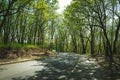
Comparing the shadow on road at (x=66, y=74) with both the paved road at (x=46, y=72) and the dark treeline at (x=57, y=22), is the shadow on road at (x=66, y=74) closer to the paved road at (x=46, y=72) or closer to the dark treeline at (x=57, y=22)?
the paved road at (x=46, y=72)

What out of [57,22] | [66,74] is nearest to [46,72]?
[66,74]

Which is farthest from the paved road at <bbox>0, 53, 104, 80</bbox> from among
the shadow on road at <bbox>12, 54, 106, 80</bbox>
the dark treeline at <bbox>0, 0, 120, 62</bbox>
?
the dark treeline at <bbox>0, 0, 120, 62</bbox>

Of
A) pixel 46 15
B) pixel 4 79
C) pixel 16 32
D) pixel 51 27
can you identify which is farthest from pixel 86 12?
pixel 51 27

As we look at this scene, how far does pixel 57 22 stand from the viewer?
275 ft

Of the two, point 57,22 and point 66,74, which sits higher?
point 57,22

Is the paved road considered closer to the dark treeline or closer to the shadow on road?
the shadow on road

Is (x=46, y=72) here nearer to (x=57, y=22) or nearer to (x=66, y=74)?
(x=66, y=74)

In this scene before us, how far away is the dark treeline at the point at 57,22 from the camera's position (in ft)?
97.5

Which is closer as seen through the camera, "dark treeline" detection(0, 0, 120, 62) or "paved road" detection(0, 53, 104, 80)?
"paved road" detection(0, 53, 104, 80)

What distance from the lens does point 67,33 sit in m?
93.8

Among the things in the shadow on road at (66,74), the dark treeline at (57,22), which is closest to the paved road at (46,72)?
the shadow on road at (66,74)

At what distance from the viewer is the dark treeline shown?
97.5 feet

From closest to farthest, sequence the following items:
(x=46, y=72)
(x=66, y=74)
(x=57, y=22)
Answer: 1. (x=66, y=74)
2. (x=46, y=72)
3. (x=57, y=22)

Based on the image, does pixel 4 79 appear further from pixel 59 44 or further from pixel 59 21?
pixel 59 44
